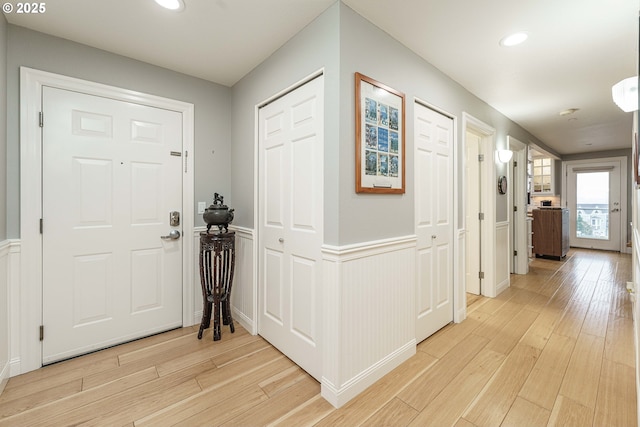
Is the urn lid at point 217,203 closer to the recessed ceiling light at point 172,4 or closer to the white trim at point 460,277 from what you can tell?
the recessed ceiling light at point 172,4

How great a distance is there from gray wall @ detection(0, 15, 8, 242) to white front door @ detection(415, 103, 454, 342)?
277 centimetres

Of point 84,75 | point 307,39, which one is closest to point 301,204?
point 307,39

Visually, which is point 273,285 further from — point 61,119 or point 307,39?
point 61,119

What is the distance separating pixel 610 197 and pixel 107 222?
935 centimetres

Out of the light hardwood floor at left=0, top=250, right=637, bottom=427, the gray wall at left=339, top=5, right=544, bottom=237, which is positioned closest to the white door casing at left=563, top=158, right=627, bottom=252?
the light hardwood floor at left=0, top=250, right=637, bottom=427

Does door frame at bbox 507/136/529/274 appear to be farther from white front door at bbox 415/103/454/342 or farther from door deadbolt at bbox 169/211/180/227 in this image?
door deadbolt at bbox 169/211/180/227

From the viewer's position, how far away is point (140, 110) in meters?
2.29

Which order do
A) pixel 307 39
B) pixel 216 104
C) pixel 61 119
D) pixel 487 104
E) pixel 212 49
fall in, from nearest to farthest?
pixel 307 39, pixel 61 119, pixel 212 49, pixel 216 104, pixel 487 104

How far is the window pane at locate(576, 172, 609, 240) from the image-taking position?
6.50m

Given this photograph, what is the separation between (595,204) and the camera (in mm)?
6621

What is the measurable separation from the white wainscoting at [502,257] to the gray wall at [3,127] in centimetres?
459

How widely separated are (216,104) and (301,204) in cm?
155

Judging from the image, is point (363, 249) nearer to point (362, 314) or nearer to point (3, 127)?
point (362, 314)

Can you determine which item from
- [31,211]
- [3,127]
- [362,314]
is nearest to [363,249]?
[362,314]
